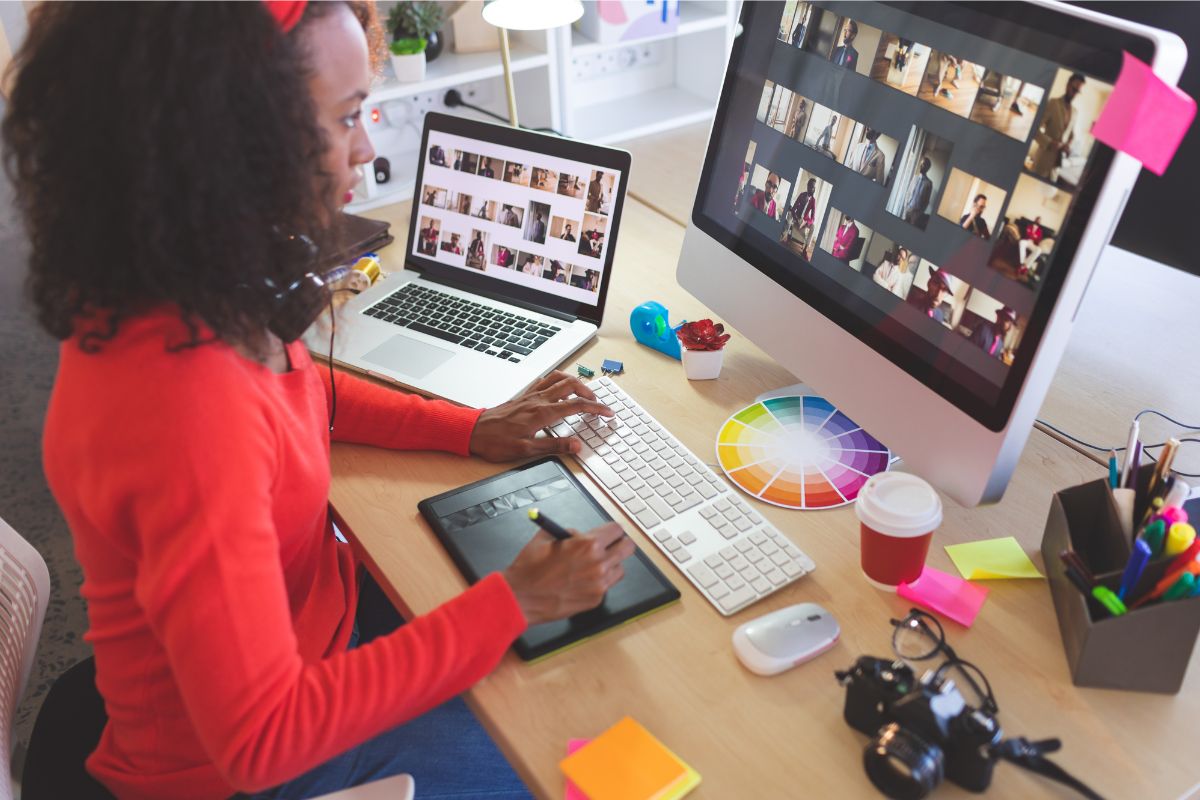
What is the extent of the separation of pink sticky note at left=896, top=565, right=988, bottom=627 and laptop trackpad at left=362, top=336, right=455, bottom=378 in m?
0.66

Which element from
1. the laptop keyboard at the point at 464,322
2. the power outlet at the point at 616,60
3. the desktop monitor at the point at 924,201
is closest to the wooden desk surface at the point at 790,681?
the desktop monitor at the point at 924,201

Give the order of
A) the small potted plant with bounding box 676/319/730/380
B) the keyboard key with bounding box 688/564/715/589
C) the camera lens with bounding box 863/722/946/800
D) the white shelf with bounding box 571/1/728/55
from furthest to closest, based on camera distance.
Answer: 1. the white shelf with bounding box 571/1/728/55
2. the small potted plant with bounding box 676/319/730/380
3. the keyboard key with bounding box 688/564/715/589
4. the camera lens with bounding box 863/722/946/800

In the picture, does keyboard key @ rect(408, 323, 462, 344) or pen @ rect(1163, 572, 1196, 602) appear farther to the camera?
keyboard key @ rect(408, 323, 462, 344)

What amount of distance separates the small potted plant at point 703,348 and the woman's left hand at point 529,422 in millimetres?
146

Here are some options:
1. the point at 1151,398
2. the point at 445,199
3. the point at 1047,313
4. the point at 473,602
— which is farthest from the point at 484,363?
the point at 1151,398

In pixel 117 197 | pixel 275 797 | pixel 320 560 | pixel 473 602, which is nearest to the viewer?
pixel 117 197

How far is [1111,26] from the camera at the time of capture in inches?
29.7

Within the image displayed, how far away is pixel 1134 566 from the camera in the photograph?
0.77m

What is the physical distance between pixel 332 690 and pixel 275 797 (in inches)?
9.7

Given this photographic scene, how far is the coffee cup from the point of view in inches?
34.2

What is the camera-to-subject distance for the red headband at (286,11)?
0.75 m

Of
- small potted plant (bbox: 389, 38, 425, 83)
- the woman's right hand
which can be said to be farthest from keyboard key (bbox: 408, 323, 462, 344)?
small potted plant (bbox: 389, 38, 425, 83)

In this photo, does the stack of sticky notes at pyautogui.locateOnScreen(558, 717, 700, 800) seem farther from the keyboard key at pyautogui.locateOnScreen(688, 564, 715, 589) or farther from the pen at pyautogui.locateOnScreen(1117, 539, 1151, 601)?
the pen at pyautogui.locateOnScreen(1117, 539, 1151, 601)

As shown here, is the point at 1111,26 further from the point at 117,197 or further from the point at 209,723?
the point at 209,723
